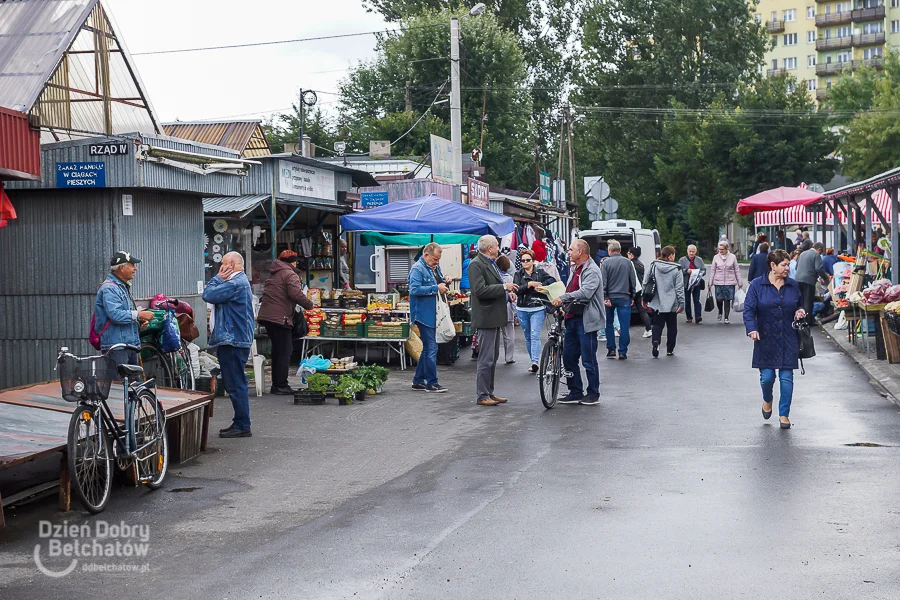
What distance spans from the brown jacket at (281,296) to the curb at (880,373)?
717cm

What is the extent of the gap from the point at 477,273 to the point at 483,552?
6913 millimetres

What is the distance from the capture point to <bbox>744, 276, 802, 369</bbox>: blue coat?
→ 10.8 m

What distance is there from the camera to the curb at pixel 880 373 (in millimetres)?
13251

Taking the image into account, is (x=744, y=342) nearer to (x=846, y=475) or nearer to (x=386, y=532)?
(x=846, y=475)

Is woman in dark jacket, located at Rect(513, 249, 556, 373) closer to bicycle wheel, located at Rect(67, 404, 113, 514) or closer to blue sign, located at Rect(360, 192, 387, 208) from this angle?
blue sign, located at Rect(360, 192, 387, 208)

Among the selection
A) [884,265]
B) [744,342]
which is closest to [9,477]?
[744,342]

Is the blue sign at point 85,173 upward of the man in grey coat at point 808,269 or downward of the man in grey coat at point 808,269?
upward

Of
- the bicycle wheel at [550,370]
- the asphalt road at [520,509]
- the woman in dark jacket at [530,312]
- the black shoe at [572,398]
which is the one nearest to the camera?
the asphalt road at [520,509]

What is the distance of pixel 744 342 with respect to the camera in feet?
66.9

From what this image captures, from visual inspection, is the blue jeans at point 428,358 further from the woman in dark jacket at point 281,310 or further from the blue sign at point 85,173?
the blue sign at point 85,173

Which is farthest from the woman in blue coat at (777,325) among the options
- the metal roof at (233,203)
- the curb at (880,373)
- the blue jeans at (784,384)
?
the metal roof at (233,203)

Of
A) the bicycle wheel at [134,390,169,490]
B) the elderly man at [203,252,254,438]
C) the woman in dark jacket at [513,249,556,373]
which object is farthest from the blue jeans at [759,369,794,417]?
the bicycle wheel at [134,390,169,490]

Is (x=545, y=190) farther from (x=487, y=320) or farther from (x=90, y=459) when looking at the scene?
(x=90, y=459)

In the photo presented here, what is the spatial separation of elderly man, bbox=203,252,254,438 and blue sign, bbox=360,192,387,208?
1022 cm
